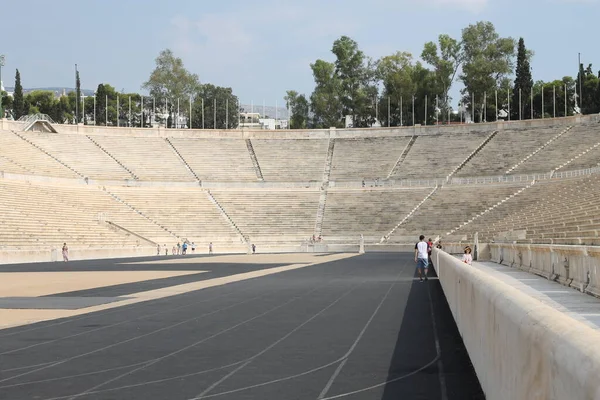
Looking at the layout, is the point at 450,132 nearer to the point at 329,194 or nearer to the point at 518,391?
the point at 329,194

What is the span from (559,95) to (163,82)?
6278 centimetres

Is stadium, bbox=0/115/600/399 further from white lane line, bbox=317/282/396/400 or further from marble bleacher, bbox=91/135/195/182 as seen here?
marble bleacher, bbox=91/135/195/182

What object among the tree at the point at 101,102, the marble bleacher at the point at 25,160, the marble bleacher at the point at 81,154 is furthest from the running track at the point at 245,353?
the tree at the point at 101,102

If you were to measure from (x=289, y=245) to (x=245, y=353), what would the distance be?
6783 centimetres

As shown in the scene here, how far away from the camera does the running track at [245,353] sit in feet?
30.5

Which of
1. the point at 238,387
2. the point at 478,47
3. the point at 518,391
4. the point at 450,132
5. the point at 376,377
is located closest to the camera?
the point at 518,391

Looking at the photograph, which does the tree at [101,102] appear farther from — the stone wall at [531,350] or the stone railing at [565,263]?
the stone wall at [531,350]

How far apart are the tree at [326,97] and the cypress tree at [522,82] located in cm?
2773

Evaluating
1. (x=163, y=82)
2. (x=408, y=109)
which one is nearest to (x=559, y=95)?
(x=408, y=109)

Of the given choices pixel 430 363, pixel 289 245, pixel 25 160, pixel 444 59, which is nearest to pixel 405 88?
pixel 444 59

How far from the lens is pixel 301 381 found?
9.82 m

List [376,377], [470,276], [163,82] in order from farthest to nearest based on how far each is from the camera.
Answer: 1. [163,82]
2. [470,276]
3. [376,377]

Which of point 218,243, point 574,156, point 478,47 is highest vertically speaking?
point 478,47

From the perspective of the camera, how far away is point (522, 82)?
115m
